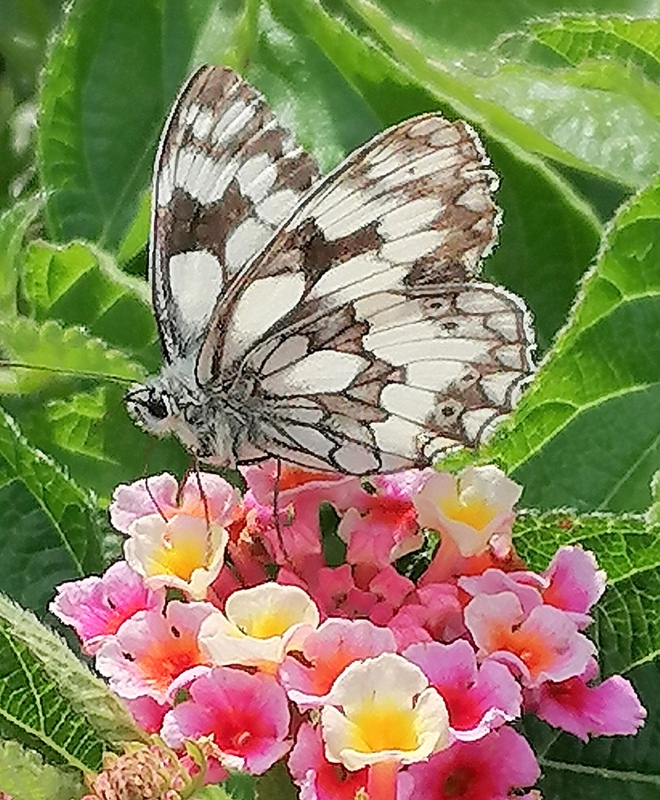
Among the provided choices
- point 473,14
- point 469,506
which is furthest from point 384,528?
point 473,14

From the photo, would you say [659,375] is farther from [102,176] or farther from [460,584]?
[102,176]

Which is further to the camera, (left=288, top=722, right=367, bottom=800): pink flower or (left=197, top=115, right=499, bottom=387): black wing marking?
(left=197, top=115, right=499, bottom=387): black wing marking

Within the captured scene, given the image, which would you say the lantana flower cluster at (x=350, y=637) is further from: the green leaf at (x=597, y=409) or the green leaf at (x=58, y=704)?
the green leaf at (x=597, y=409)

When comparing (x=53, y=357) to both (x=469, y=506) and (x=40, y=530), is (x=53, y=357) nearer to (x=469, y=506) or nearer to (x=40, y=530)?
(x=40, y=530)

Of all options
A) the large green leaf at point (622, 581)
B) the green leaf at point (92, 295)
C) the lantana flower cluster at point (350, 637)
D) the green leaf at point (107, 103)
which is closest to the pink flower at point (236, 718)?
the lantana flower cluster at point (350, 637)

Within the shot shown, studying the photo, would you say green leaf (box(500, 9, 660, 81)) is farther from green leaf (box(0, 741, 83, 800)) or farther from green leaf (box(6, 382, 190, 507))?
green leaf (box(0, 741, 83, 800))

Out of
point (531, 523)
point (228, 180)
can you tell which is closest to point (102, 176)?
point (228, 180)

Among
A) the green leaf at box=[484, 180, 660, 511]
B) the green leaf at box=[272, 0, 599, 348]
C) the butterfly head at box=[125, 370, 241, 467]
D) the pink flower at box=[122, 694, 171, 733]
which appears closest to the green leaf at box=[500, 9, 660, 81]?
the green leaf at box=[272, 0, 599, 348]
